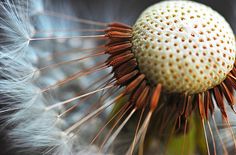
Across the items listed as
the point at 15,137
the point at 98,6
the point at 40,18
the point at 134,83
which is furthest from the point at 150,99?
the point at 98,6

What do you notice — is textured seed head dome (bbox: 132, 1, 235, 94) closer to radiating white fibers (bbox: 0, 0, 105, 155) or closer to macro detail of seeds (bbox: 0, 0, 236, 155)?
macro detail of seeds (bbox: 0, 0, 236, 155)

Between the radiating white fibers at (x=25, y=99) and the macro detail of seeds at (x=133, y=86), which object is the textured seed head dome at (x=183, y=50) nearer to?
the macro detail of seeds at (x=133, y=86)

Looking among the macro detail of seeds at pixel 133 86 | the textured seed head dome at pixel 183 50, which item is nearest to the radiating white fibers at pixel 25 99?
the macro detail of seeds at pixel 133 86

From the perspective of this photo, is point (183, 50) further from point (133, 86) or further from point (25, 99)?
point (25, 99)

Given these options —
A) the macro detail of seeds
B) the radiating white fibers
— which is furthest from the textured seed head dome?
the radiating white fibers
